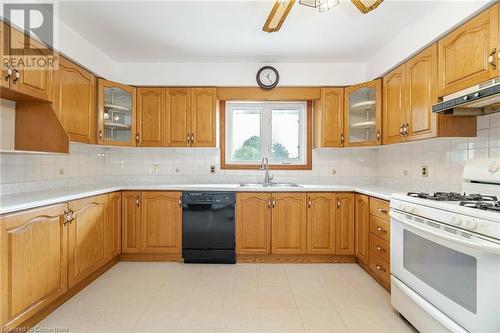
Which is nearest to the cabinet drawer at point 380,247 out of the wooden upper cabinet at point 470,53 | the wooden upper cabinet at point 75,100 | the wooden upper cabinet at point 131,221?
the wooden upper cabinet at point 470,53

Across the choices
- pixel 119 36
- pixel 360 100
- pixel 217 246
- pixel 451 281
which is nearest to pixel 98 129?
pixel 119 36

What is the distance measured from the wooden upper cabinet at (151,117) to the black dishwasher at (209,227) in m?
0.84

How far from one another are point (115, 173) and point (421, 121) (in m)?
3.52

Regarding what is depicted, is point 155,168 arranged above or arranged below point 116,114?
below

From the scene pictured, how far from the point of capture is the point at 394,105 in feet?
9.03

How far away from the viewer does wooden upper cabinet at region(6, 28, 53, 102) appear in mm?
1888

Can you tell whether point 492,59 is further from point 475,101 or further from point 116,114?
point 116,114

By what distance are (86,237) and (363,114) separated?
126 inches

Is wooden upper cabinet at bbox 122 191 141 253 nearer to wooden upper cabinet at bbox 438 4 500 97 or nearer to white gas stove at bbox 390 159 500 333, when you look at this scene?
white gas stove at bbox 390 159 500 333

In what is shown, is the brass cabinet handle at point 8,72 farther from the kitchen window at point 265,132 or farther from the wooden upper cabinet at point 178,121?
the kitchen window at point 265,132

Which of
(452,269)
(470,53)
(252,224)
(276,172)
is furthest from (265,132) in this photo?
(452,269)

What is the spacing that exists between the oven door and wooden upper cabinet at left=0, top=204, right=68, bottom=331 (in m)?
2.49

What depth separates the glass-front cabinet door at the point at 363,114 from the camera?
119 inches

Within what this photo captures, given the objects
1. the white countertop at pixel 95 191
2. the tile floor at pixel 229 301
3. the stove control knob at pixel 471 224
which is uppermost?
the white countertop at pixel 95 191
